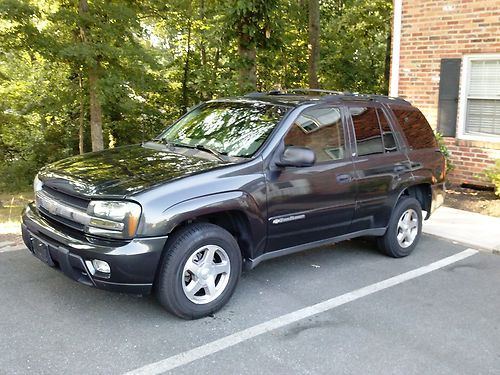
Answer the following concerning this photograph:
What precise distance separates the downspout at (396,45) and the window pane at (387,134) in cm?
506

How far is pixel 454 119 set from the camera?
938cm

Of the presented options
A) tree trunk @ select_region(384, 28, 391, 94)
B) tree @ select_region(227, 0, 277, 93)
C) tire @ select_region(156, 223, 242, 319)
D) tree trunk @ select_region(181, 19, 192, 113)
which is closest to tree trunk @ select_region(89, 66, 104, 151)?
tree @ select_region(227, 0, 277, 93)

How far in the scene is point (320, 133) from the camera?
4.87 m

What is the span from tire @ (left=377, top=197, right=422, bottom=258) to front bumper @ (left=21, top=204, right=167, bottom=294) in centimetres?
287

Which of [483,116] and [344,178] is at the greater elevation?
[483,116]

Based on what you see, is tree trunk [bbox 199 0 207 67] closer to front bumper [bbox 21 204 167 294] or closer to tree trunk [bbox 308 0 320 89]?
tree trunk [bbox 308 0 320 89]

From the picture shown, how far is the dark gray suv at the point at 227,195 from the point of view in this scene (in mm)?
3686

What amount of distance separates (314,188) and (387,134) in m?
1.38

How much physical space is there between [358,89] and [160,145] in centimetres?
1470

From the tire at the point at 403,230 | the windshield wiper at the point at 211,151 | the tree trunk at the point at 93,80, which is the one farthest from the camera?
the tree trunk at the point at 93,80

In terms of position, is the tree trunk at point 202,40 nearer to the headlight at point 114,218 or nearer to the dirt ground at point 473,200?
the dirt ground at point 473,200

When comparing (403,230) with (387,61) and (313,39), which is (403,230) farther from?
(387,61)

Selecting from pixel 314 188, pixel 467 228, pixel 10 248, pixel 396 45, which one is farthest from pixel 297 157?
pixel 396 45

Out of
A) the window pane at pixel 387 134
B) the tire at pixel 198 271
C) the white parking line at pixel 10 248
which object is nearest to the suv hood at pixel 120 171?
the tire at pixel 198 271
